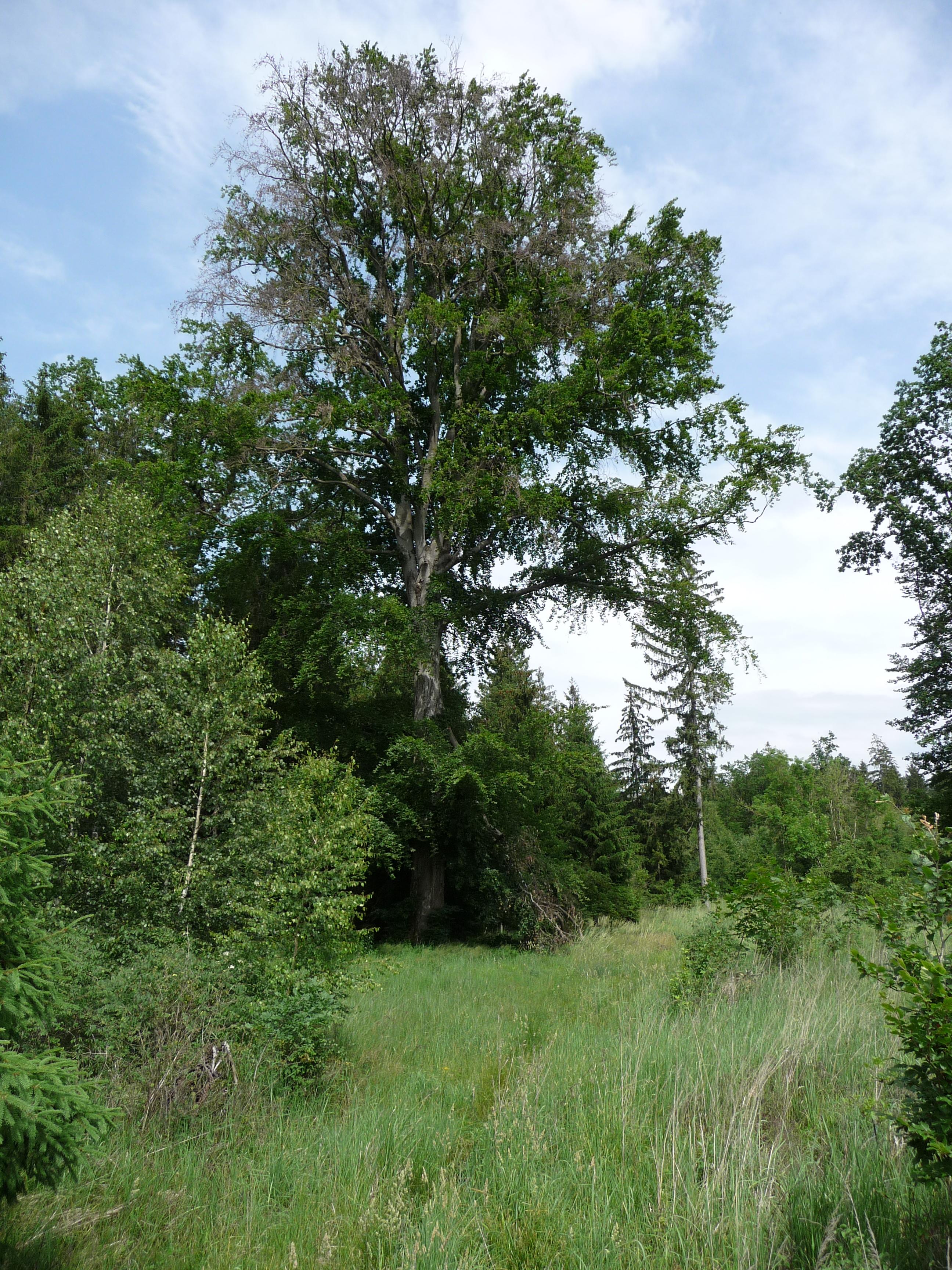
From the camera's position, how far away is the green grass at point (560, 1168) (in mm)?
3607

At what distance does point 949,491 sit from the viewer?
24.1 metres

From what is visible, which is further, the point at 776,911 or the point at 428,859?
the point at 428,859

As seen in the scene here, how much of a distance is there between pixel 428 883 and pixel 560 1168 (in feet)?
47.7

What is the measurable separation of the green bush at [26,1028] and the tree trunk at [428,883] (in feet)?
48.8

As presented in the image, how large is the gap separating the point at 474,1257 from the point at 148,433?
21484mm

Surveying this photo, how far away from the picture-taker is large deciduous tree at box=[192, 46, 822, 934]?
56.0 feet

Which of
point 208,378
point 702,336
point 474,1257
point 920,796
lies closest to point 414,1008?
point 474,1257

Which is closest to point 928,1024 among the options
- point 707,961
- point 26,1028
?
point 26,1028

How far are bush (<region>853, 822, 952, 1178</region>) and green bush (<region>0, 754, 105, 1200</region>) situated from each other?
10.7ft

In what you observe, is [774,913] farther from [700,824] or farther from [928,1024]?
[700,824]

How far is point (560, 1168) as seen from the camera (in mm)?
4344

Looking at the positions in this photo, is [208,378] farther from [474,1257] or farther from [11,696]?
[474,1257]

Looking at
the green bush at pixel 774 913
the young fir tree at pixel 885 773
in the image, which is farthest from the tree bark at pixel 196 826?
the young fir tree at pixel 885 773

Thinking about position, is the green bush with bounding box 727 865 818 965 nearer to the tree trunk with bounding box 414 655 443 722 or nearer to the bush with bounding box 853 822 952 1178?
the bush with bounding box 853 822 952 1178
